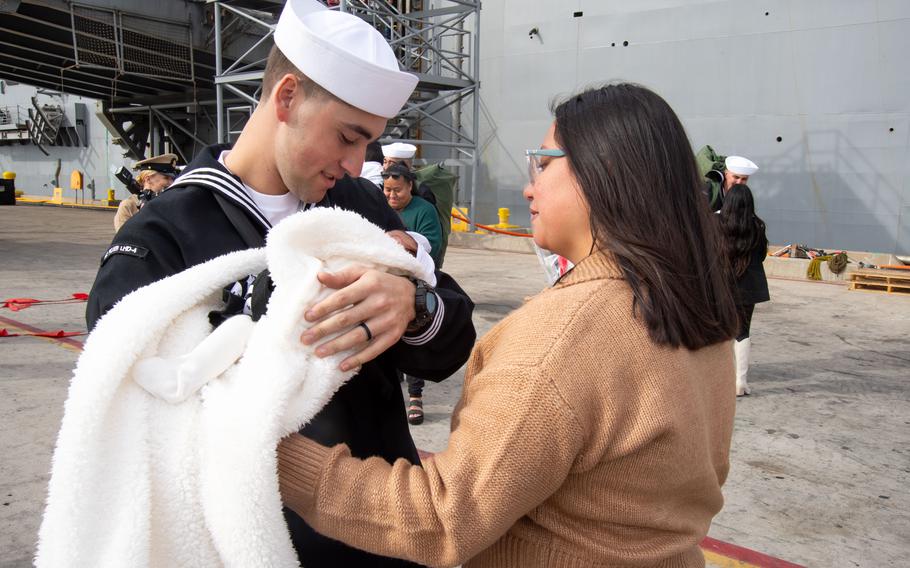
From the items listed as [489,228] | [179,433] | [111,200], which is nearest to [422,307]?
[179,433]

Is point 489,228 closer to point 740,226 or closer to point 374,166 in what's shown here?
point 374,166

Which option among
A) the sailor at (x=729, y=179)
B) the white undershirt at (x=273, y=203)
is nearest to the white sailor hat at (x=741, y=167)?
the sailor at (x=729, y=179)

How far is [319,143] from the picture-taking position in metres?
1.49

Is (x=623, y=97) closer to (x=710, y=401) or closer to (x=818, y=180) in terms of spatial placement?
(x=710, y=401)

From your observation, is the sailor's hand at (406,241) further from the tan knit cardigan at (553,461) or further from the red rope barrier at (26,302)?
the red rope barrier at (26,302)

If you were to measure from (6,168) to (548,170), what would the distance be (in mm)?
36225

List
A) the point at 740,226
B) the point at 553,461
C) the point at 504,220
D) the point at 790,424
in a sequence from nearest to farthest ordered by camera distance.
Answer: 1. the point at 553,461
2. the point at 790,424
3. the point at 740,226
4. the point at 504,220

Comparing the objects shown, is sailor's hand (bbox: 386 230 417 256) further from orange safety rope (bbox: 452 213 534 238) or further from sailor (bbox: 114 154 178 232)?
orange safety rope (bbox: 452 213 534 238)

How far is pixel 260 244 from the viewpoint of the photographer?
57.3 inches

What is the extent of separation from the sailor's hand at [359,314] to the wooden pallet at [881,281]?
10.5 metres

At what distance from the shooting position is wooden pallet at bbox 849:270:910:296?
31.7 ft

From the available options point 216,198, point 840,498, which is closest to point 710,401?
point 216,198

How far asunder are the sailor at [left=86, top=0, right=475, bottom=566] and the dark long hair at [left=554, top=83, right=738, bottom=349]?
383 millimetres

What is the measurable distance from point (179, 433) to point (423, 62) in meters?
17.6
